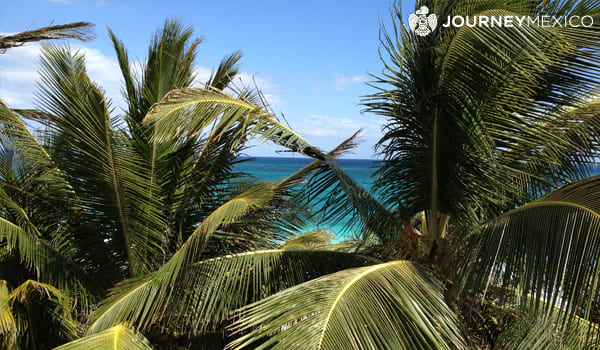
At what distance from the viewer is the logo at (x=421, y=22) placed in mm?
4035

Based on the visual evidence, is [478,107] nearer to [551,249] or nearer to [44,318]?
[551,249]

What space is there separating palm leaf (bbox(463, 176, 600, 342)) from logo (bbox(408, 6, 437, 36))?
1702mm

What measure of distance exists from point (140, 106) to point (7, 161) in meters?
Answer: 1.77

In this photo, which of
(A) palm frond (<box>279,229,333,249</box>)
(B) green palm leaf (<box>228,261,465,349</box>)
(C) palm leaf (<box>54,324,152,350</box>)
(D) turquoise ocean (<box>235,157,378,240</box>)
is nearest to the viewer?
(B) green palm leaf (<box>228,261,465,349</box>)

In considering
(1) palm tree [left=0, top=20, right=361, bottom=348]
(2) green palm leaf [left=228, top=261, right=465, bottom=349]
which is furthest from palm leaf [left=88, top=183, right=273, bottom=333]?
(2) green palm leaf [left=228, top=261, right=465, bottom=349]

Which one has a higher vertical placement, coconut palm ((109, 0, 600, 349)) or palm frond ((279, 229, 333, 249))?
coconut palm ((109, 0, 600, 349))

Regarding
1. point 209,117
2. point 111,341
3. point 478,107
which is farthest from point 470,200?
point 111,341

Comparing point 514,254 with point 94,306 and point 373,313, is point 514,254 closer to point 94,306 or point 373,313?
point 373,313

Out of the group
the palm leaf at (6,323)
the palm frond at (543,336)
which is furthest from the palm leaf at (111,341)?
the palm frond at (543,336)

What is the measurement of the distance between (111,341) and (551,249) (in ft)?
10.4

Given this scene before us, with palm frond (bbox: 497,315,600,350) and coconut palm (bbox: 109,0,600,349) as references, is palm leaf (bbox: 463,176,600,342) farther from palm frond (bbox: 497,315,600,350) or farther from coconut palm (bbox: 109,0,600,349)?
palm frond (bbox: 497,315,600,350)

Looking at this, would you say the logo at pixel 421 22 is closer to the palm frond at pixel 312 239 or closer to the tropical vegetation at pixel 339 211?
the tropical vegetation at pixel 339 211

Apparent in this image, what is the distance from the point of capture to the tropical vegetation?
9.78ft

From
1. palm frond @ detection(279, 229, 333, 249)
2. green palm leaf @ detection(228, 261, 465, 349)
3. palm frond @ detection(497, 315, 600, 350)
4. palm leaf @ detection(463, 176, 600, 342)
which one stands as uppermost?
palm leaf @ detection(463, 176, 600, 342)
